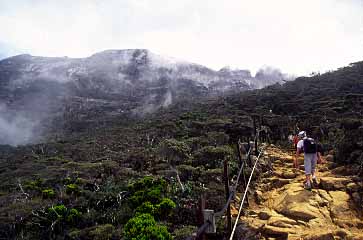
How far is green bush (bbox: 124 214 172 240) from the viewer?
29.3 ft

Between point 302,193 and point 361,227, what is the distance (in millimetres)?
1398

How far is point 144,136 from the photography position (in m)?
25.3

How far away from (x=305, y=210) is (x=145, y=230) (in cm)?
410

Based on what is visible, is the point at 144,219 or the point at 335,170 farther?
the point at 144,219

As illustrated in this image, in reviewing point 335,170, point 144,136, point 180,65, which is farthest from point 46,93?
point 335,170

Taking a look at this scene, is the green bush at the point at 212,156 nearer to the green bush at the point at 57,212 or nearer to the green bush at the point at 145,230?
the green bush at the point at 145,230

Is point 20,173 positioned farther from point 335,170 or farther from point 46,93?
point 46,93

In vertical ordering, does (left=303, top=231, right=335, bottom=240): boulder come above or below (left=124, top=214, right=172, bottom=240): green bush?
above

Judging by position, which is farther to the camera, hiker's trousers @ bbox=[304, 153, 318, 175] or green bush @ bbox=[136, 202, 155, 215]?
green bush @ bbox=[136, 202, 155, 215]

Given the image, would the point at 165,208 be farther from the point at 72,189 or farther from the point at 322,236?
the point at 322,236

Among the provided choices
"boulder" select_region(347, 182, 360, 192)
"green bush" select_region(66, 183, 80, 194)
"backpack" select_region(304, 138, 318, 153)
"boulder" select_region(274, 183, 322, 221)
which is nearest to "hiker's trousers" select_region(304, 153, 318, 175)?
"backpack" select_region(304, 138, 318, 153)

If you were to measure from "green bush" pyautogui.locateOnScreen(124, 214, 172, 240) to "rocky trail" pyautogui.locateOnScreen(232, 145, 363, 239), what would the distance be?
2004mm

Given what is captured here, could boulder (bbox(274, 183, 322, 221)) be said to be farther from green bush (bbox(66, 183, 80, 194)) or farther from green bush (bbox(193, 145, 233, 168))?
green bush (bbox(66, 183, 80, 194))

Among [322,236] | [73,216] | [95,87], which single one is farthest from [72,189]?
[95,87]
